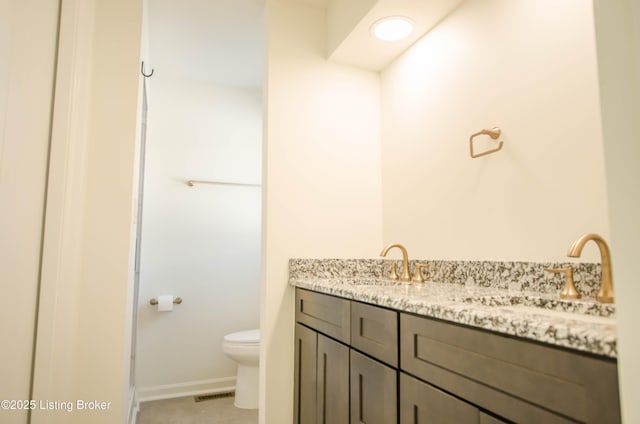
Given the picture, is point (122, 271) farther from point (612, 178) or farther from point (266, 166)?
point (612, 178)

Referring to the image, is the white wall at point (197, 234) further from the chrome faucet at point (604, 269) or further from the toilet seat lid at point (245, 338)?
the chrome faucet at point (604, 269)

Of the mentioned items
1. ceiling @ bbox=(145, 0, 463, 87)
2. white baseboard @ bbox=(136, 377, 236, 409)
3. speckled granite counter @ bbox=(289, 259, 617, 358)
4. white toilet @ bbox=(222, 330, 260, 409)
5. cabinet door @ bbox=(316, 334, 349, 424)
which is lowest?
white baseboard @ bbox=(136, 377, 236, 409)

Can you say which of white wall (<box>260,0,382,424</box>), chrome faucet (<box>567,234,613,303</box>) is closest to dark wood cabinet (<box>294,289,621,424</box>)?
white wall (<box>260,0,382,424</box>)

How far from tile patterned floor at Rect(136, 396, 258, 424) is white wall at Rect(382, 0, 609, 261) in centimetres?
154

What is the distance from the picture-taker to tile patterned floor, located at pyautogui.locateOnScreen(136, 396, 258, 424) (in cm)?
235

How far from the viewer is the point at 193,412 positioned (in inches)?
97.9

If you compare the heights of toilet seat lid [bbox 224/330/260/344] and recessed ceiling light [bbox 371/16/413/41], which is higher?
recessed ceiling light [bbox 371/16/413/41]

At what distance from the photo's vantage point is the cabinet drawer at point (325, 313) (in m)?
1.35

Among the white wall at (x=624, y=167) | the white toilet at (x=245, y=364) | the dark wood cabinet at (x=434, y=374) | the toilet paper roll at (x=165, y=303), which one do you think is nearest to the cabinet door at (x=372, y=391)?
the dark wood cabinet at (x=434, y=374)

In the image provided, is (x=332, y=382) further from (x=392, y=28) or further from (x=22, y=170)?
(x=392, y=28)

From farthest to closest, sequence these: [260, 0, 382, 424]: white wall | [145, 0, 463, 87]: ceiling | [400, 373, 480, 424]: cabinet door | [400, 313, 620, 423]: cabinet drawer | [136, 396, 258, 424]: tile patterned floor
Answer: [136, 396, 258, 424]: tile patterned floor < [260, 0, 382, 424]: white wall < [145, 0, 463, 87]: ceiling < [400, 373, 480, 424]: cabinet door < [400, 313, 620, 423]: cabinet drawer

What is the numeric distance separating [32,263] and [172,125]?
71.1 inches

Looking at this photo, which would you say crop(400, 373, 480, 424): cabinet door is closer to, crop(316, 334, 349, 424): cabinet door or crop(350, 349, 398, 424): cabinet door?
crop(350, 349, 398, 424): cabinet door

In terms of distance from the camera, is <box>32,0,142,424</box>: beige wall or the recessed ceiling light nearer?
<box>32,0,142,424</box>: beige wall
